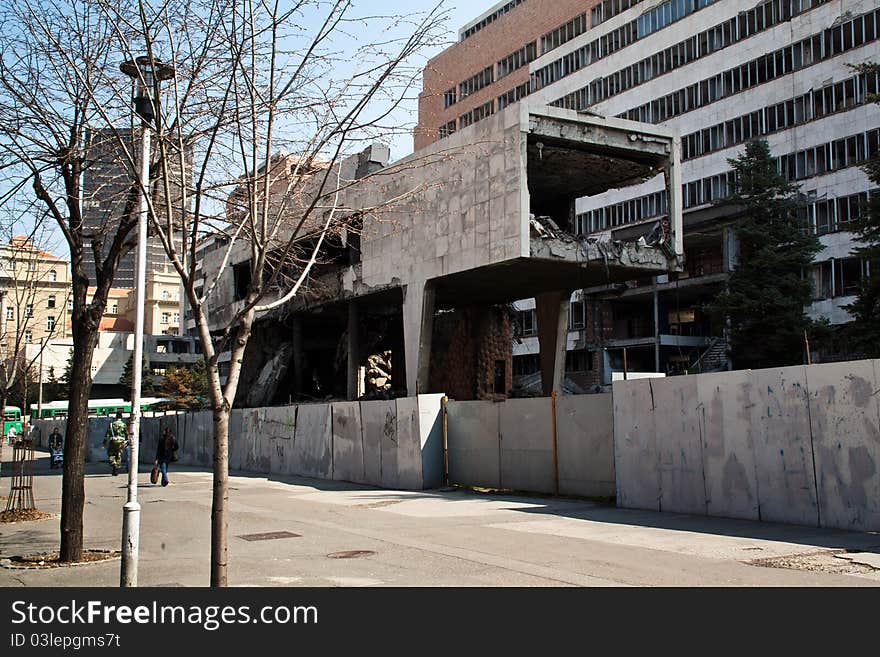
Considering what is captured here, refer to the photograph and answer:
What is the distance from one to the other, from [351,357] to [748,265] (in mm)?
18789

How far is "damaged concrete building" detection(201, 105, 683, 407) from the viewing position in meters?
27.9


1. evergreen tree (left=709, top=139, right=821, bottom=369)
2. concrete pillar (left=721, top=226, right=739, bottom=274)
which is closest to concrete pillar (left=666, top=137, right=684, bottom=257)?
evergreen tree (left=709, top=139, right=821, bottom=369)

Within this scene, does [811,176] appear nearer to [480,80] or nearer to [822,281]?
[822,281]

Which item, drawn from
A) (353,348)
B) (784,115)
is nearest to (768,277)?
(784,115)

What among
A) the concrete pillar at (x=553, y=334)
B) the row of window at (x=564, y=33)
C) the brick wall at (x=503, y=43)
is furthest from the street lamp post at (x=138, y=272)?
the row of window at (x=564, y=33)

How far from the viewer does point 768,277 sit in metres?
39.8

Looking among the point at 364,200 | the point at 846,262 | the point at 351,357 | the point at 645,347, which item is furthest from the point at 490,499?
the point at 645,347

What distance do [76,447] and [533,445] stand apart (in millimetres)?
10873

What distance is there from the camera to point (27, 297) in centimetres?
2227

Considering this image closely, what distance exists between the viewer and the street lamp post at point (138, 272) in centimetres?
847

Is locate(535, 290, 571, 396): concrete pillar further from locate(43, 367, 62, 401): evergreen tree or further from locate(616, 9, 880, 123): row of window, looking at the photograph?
locate(43, 367, 62, 401): evergreen tree

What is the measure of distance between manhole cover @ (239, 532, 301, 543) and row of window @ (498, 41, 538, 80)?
5411 centimetres

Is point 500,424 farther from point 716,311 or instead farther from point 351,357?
point 716,311

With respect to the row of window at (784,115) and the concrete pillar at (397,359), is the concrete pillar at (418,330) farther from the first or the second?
the row of window at (784,115)
